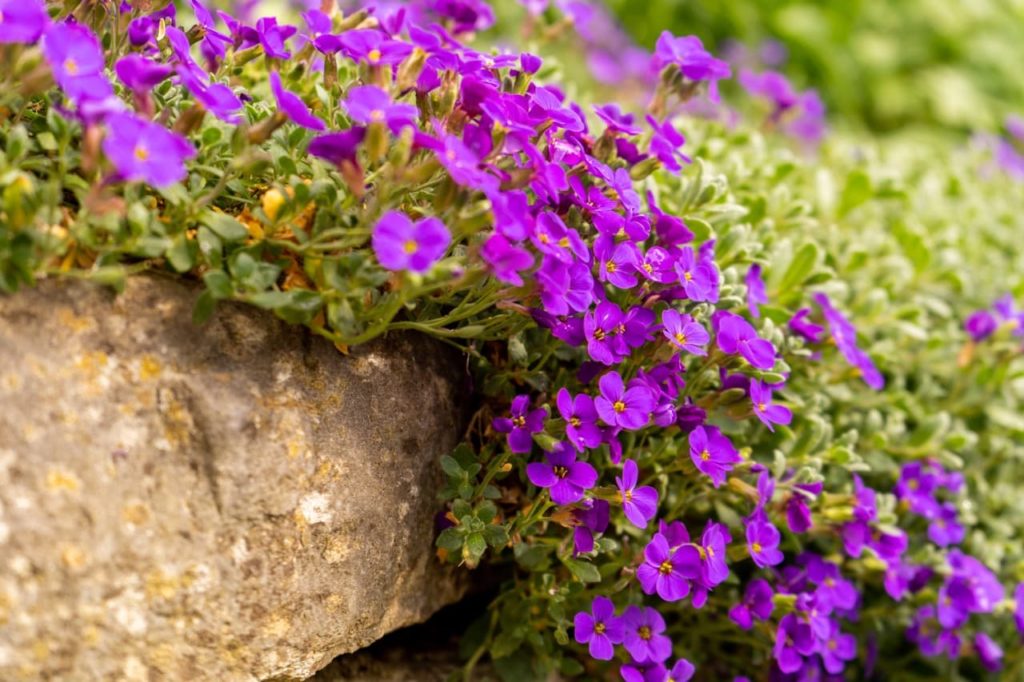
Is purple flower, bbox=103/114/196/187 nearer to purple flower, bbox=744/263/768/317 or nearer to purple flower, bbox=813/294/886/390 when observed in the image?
purple flower, bbox=744/263/768/317

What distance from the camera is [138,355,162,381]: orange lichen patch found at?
1710 millimetres

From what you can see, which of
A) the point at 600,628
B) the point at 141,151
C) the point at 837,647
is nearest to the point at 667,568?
the point at 600,628

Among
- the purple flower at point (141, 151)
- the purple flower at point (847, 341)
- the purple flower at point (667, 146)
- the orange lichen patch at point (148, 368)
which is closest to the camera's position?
the purple flower at point (141, 151)

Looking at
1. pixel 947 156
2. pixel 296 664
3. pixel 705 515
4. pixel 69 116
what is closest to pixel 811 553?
pixel 705 515

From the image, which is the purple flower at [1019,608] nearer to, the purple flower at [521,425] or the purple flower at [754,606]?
the purple flower at [754,606]

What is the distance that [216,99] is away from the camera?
1733 mm

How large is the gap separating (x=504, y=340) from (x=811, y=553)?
3.16 ft

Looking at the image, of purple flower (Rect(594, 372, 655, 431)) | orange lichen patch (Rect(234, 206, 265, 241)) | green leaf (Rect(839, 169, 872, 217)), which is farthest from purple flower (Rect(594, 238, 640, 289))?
green leaf (Rect(839, 169, 872, 217))

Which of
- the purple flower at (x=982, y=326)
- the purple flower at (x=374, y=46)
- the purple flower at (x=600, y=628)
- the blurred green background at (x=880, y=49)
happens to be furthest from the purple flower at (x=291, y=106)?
the blurred green background at (x=880, y=49)

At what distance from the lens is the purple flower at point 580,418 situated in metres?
1.97

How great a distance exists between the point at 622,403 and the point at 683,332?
200 mm

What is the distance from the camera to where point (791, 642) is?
2324mm

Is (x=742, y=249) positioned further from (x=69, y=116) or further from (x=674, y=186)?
(x=69, y=116)

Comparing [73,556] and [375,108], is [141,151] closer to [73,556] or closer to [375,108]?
[375,108]
